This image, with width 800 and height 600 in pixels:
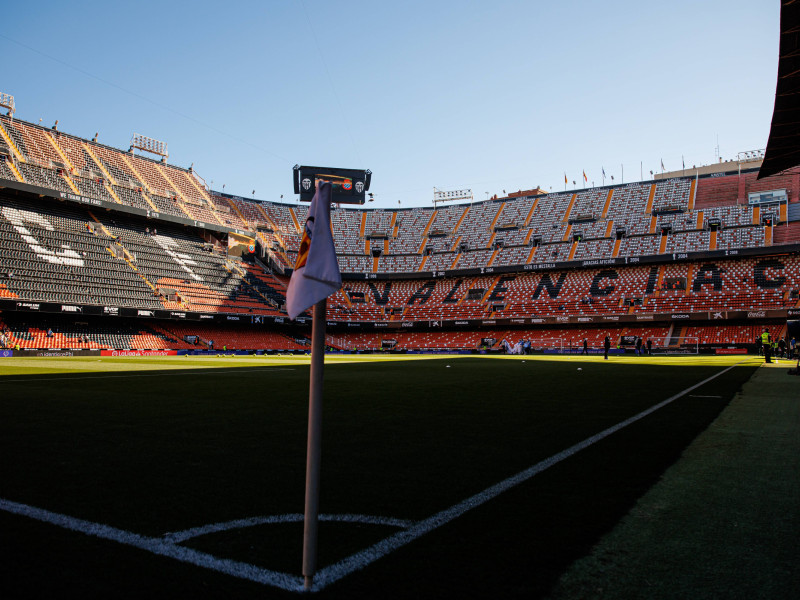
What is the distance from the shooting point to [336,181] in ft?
11.7

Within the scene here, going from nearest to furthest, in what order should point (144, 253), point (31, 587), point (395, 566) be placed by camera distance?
1. point (31, 587)
2. point (395, 566)
3. point (144, 253)

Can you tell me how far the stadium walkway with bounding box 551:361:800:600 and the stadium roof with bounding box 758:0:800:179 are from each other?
38.6 ft

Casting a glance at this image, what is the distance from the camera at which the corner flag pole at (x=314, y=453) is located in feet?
8.41

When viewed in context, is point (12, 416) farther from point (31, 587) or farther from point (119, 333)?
point (119, 333)

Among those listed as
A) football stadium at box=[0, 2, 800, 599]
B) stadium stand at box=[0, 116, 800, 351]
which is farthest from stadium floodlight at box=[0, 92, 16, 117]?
football stadium at box=[0, 2, 800, 599]

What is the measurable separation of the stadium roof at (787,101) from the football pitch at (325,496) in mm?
9925

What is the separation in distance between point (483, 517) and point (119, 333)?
156ft

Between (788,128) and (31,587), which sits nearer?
(31,587)

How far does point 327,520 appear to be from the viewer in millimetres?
3428

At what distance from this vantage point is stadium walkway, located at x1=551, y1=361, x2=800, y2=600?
2514mm

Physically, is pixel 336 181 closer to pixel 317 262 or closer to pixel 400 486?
pixel 317 262

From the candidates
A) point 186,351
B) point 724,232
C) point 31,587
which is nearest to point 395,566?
point 31,587

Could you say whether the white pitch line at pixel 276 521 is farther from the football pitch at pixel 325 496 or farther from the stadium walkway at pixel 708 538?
the stadium walkway at pixel 708 538

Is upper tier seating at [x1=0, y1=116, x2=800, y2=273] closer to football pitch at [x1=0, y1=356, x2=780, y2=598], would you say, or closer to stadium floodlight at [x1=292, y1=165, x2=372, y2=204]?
football pitch at [x1=0, y1=356, x2=780, y2=598]
